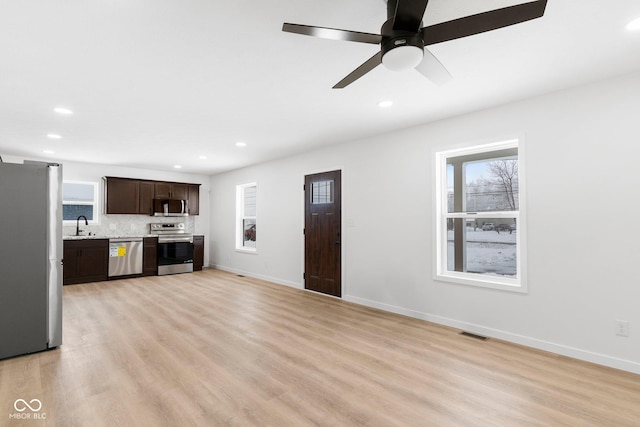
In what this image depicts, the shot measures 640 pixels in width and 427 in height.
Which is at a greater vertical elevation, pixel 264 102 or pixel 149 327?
pixel 264 102

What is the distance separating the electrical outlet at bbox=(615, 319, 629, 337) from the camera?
2.76 metres

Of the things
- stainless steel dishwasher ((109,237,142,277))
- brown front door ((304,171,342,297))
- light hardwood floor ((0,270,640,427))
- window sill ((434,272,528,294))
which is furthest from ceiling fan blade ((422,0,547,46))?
stainless steel dishwasher ((109,237,142,277))

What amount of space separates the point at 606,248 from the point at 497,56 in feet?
6.48

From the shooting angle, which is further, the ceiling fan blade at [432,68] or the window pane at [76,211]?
the window pane at [76,211]

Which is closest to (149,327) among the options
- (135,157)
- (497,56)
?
(135,157)

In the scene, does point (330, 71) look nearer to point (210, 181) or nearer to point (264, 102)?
point (264, 102)

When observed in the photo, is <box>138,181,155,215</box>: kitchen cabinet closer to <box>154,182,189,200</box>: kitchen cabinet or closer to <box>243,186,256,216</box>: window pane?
<box>154,182,189,200</box>: kitchen cabinet

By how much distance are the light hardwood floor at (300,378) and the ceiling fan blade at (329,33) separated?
90.4 inches

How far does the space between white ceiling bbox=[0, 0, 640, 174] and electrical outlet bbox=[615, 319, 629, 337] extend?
2166 millimetres

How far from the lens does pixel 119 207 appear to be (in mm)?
7324

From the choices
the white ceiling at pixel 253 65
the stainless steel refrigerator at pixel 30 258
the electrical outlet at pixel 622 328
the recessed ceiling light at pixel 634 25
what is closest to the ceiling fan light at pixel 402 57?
the white ceiling at pixel 253 65

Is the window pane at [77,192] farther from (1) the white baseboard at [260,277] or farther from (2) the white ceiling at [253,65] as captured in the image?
(1) the white baseboard at [260,277]

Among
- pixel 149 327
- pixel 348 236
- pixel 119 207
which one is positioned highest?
pixel 119 207

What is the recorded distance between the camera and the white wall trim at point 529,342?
2781mm
